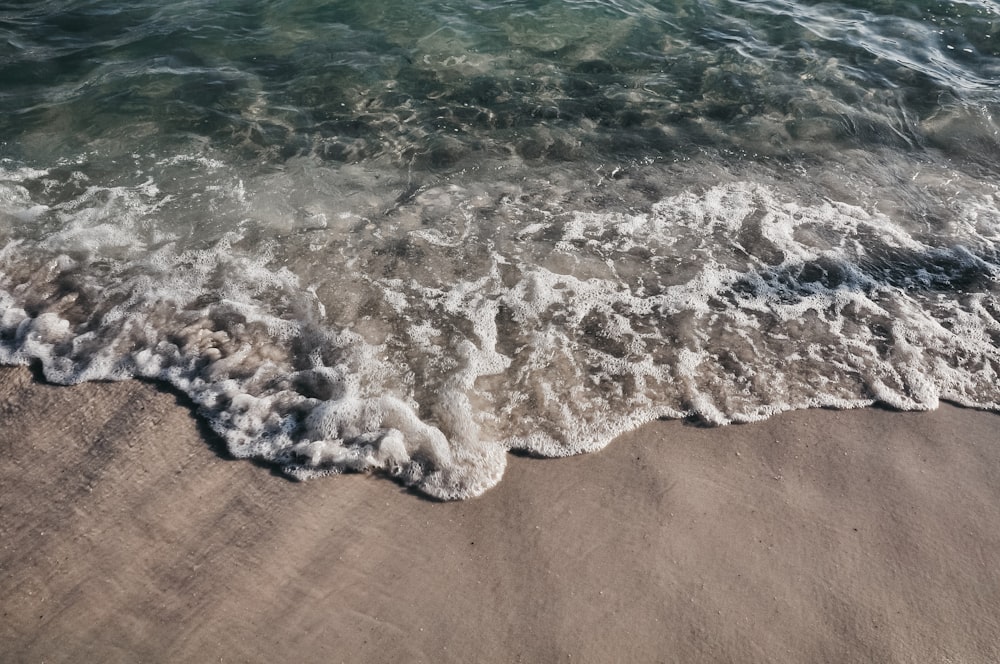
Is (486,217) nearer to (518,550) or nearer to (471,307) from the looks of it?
(471,307)

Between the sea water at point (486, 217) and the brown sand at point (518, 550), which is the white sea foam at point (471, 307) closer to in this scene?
the sea water at point (486, 217)

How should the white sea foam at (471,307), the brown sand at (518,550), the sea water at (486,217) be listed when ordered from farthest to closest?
the sea water at (486,217), the white sea foam at (471,307), the brown sand at (518,550)

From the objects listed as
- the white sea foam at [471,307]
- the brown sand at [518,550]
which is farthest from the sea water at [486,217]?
the brown sand at [518,550]

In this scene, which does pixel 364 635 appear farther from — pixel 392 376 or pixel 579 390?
pixel 579 390

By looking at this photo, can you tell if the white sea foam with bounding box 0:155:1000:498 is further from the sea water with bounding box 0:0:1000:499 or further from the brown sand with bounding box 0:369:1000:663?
the brown sand with bounding box 0:369:1000:663

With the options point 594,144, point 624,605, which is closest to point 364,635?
point 624,605

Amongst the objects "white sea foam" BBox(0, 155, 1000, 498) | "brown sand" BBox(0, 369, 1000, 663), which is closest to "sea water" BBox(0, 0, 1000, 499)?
"white sea foam" BBox(0, 155, 1000, 498)
